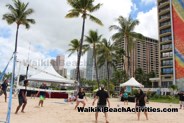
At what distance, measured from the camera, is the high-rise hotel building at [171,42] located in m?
54.4

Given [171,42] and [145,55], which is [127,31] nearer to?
[171,42]

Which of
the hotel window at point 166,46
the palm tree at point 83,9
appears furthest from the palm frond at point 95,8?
the hotel window at point 166,46

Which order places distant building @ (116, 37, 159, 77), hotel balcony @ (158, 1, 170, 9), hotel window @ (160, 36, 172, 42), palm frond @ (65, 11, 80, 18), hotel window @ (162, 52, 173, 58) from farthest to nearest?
distant building @ (116, 37, 159, 77) < hotel balcony @ (158, 1, 170, 9) < hotel window @ (160, 36, 172, 42) < hotel window @ (162, 52, 173, 58) < palm frond @ (65, 11, 80, 18)

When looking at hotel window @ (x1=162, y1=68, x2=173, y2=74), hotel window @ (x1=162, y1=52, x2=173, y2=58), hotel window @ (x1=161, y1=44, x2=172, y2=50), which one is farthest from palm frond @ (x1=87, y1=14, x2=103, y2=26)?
hotel window @ (x1=161, y1=44, x2=172, y2=50)

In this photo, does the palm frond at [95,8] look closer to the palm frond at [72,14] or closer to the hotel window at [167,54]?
the palm frond at [72,14]

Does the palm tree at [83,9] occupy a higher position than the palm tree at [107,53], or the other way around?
the palm tree at [83,9]

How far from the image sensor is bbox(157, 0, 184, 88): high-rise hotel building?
54.4m

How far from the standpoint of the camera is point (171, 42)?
6238 centimetres

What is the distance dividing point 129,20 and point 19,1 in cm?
1692

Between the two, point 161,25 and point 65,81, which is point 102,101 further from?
point 161,25

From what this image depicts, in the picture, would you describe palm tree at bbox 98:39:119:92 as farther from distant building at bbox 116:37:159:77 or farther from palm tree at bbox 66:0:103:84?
distant building at bbox 116:37:159:77

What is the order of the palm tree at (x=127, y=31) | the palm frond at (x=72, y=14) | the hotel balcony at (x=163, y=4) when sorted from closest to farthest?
the palm frond at (x=72, y=14) < the palm tree at (x=127, y=31) < the hotel balcony at (x=163, y=4)

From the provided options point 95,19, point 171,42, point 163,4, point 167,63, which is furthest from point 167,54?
point 95,19

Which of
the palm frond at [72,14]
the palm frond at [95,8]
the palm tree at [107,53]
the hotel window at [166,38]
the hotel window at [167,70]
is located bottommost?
the hotel window at [167,70]
